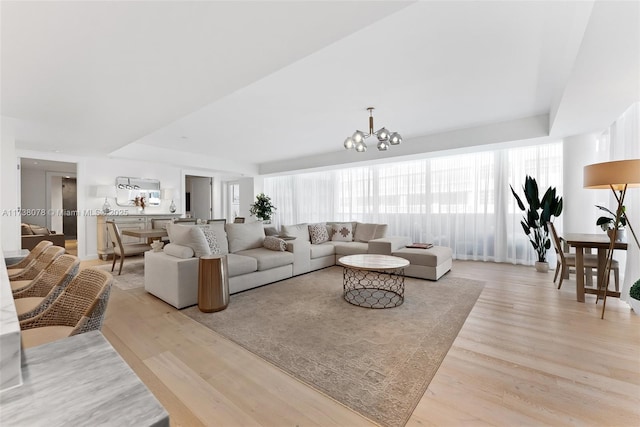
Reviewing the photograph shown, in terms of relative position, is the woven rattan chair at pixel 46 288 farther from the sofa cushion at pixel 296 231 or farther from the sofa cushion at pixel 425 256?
the sofa cushion at pixel 425 256

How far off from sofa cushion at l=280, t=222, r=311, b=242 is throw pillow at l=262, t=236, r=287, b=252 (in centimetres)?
61

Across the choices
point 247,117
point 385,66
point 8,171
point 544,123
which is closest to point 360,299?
point 385,66

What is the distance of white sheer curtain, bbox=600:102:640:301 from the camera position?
9.67ft

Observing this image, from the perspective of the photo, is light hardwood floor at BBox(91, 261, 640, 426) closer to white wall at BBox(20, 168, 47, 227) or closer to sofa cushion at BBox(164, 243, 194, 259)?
sofa cushion at BBox(164, 243, 194, 259)

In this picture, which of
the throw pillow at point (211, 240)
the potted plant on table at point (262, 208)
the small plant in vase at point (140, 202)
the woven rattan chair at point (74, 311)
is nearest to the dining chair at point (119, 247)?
the throw pillow at point (211, 240)

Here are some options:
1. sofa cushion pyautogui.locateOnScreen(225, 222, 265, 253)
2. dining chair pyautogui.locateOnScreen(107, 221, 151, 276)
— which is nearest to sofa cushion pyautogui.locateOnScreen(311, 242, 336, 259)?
sofa cushion pyautogui.locateOnScreen(225, 222, 265, 253)

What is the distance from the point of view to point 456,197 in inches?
233

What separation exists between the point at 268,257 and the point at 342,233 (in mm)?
2409

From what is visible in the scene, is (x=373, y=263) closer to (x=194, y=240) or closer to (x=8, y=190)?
(x=194, y=240)

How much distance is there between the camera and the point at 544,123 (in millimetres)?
4203

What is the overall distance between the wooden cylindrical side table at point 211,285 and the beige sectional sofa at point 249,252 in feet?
0.81

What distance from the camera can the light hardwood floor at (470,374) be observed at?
59.2 inches

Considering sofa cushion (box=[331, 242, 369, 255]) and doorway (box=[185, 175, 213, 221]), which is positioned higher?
doorway (box=[185, 175, 213, 221])

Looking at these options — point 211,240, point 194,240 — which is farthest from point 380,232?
point 194,240
